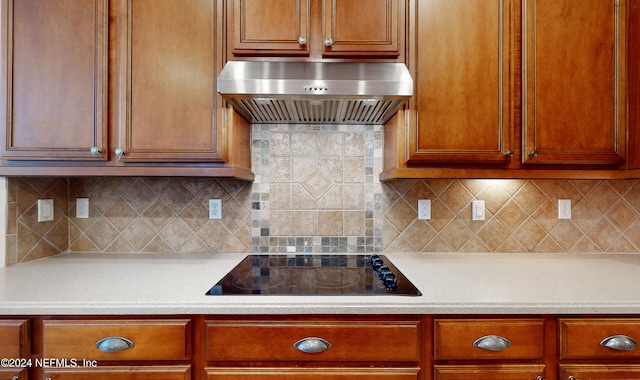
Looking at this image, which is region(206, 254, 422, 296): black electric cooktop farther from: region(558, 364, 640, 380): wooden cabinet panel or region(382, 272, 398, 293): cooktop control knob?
region(558, 364, 640, 380): wooden cabinet panel

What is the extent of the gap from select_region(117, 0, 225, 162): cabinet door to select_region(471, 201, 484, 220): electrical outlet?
1.36m

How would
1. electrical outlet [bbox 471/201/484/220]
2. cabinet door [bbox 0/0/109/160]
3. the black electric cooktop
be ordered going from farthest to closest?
electrical outlet [bbox 471/201/484/220]
cabinet door [bbox 0/0/109/160]
the black electric cooktop

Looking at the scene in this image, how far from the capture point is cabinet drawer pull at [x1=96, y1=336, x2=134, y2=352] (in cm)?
102

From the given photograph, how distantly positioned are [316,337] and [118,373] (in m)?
0.66

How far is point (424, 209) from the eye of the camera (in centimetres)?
173

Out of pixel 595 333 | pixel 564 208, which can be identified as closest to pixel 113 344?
pixel 595 333

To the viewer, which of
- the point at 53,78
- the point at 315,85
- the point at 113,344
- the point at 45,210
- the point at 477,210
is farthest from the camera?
the point at 477,210

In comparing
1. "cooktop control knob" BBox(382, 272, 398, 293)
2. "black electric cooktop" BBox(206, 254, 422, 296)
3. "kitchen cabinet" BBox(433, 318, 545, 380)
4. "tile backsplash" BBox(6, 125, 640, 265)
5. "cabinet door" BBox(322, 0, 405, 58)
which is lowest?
"kitchen cabinet" BBox(433, 318, 545, 380)

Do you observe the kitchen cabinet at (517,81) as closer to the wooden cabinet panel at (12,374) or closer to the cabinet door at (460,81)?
the cabinet door at (460,81)

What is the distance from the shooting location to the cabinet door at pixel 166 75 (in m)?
1.34

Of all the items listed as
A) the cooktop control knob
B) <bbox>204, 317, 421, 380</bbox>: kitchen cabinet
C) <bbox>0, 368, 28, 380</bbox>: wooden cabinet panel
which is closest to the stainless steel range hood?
the cooktop control knob

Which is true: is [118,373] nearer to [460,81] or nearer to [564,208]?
[460,81]

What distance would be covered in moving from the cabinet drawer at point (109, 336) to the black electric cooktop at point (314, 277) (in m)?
0.17

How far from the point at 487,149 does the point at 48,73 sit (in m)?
1.88
